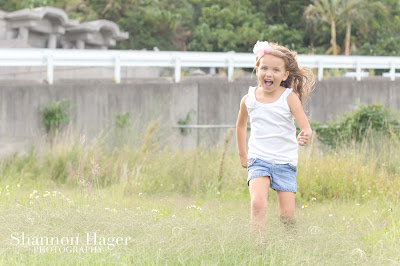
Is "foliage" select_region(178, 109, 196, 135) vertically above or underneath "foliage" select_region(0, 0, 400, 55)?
underneath

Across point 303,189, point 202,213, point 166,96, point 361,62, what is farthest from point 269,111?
point 361,62

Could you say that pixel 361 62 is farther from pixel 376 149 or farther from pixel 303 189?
pixel 303 189

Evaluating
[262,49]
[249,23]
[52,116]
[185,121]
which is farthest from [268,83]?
[249,23]

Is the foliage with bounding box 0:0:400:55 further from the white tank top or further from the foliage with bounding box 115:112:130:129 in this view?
the white tank top

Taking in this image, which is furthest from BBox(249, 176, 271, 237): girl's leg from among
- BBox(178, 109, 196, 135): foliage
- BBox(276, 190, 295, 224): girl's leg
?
BBox(178, 109, 196, 135): foliage

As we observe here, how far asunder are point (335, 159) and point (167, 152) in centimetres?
226

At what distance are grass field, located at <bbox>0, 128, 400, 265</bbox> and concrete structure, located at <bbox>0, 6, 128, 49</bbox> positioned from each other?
1369cm

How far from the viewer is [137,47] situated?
28.4 meters

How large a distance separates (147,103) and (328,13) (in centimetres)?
1956

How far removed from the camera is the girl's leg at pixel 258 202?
181 inches

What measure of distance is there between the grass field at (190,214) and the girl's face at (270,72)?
1.02 m

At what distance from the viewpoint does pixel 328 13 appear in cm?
2961

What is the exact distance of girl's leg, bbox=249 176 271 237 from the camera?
181 inches

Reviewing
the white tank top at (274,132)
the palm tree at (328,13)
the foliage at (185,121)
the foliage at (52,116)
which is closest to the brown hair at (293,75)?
the white tank top at (274,132)
